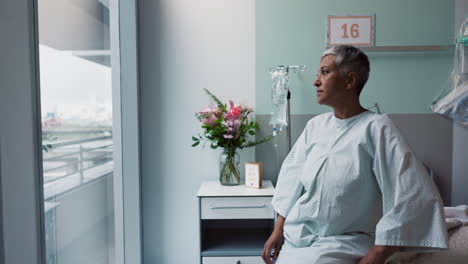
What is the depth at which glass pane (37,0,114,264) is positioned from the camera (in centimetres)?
134

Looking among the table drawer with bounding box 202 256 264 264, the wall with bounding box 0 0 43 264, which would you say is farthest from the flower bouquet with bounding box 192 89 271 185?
the wall with bounding box 0 0 43 264

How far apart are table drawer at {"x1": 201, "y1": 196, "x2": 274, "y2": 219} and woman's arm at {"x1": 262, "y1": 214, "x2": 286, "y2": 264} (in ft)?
1.45

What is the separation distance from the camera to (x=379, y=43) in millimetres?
2479

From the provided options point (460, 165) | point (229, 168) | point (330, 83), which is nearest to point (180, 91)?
point (229, 168)

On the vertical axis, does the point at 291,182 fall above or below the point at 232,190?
above

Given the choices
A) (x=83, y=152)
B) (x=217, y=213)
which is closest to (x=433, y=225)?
(x=217, y=213)

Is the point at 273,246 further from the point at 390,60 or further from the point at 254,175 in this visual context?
the point at 390,60

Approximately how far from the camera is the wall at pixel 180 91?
251cm

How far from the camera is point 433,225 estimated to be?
1262 millimetres

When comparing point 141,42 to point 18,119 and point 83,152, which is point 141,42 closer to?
point 83,152

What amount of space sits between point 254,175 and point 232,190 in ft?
0.57

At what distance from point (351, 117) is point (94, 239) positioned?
1.45m

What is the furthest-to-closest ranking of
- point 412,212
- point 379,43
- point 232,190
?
point 379,43 → point 232,190 → point 412,212

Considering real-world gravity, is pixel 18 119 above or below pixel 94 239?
above
